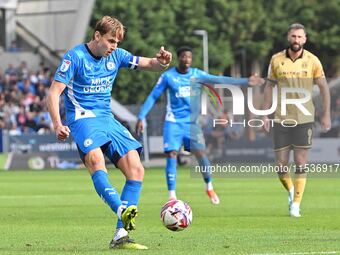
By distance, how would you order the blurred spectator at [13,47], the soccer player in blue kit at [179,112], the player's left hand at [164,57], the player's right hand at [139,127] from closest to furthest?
the player's left hand at [164,57]
the player's right hand at [139,127]
the soccer player in blue kit at [179,112]
the blurred spectator at [13,47]

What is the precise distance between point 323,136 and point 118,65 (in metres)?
20.5

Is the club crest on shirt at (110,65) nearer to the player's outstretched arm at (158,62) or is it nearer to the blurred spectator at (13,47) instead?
the player's outstretched arm at (158,62)

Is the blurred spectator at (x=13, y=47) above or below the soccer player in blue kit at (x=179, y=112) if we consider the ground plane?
below

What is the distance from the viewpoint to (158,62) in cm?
1153

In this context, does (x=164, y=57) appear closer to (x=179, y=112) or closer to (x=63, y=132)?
(x=63, y=132)

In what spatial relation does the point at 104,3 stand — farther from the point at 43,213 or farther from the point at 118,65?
the point at 118,65

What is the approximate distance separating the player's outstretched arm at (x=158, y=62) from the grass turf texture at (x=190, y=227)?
5.87 feet

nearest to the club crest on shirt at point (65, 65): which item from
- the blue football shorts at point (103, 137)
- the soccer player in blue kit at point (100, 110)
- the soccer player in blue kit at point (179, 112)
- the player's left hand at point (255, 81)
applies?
the soccer player in blue kit at point (100, 110)

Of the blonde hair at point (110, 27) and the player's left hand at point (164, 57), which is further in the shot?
A: the player's left hand at point (164, 57)

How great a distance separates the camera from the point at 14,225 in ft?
46.8

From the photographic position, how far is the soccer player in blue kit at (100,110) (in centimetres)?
1109

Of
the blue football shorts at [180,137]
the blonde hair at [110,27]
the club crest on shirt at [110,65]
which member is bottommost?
the blue football shorts at [180,137]

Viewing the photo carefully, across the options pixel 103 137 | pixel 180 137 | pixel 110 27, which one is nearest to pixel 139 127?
pixel 180 137

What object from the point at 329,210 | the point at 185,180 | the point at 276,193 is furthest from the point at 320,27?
the point at 329,210
